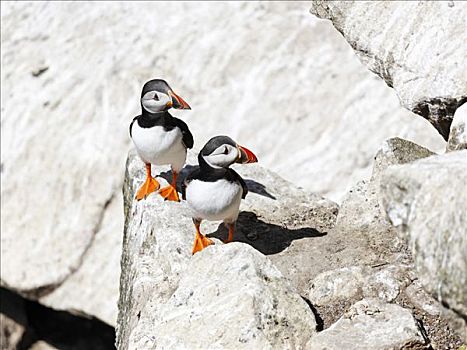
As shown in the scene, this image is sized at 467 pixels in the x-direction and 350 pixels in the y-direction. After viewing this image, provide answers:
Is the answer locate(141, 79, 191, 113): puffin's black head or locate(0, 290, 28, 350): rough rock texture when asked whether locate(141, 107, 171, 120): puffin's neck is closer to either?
locate(141, 79, 191, 113): puffin's black head

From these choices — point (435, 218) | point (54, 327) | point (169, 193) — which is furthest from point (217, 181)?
point (54, 327)

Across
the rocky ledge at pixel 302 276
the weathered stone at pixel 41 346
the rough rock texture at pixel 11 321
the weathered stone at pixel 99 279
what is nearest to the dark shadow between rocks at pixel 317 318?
the rocky ledge at pixel 302 276

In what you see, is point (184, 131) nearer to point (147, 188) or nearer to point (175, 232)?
point (147, 188)

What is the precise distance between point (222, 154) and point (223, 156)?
2cm

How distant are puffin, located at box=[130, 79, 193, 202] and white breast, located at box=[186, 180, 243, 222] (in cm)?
80

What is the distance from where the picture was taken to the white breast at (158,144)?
7.70 meters

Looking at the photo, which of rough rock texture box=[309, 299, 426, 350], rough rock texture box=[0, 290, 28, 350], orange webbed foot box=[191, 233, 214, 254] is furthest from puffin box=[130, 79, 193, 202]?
rough rock texture box=[0, 290, 28, 350]

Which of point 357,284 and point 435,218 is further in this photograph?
point 357,284

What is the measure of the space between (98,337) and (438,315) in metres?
9.02

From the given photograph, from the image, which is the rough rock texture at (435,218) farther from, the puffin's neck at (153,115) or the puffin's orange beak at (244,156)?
the puffin's neck at (153,115)

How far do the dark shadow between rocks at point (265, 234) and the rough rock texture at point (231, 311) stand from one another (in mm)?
1534

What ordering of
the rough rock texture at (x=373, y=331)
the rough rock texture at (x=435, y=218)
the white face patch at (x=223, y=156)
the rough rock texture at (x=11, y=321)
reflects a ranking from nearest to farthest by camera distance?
the rough rock texture at (x=435, y=218) < the rough rock texture at (x=373, y=331) < the white face patch at (x=223, y=156) < the rough rock texture at (x=11, y=321)

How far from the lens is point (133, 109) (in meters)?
12.9

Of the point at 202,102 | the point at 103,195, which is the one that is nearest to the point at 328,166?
the point at 202,102
